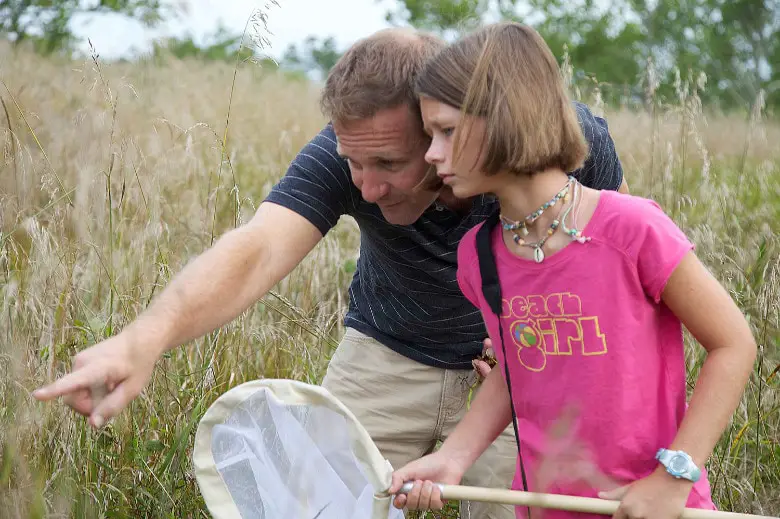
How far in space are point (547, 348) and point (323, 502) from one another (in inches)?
23.0

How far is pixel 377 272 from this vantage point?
261 cm

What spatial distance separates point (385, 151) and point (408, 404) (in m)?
0.93

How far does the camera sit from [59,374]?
99.4 inches

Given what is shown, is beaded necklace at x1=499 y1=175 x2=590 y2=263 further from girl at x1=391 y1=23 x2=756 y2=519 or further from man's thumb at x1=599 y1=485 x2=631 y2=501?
man's thumb at x1=599 y1=485 x2=631 y2=501

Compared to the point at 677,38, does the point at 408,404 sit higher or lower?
higher

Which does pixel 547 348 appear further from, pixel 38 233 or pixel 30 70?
pixel 30 70

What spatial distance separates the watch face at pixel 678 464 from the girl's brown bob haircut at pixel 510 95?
2.05 feet

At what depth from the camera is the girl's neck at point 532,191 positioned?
1.85 m

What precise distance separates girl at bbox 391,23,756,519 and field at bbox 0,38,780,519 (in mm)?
820

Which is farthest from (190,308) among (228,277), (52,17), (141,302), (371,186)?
(52,17)

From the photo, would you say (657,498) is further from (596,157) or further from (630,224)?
(596,157)

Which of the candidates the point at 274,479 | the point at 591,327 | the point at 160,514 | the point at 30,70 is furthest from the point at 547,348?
the point at 30,70

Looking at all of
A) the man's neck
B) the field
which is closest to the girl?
the man's neck

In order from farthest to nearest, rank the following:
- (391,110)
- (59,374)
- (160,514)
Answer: (59,374) < (160,514) < (391,110)
